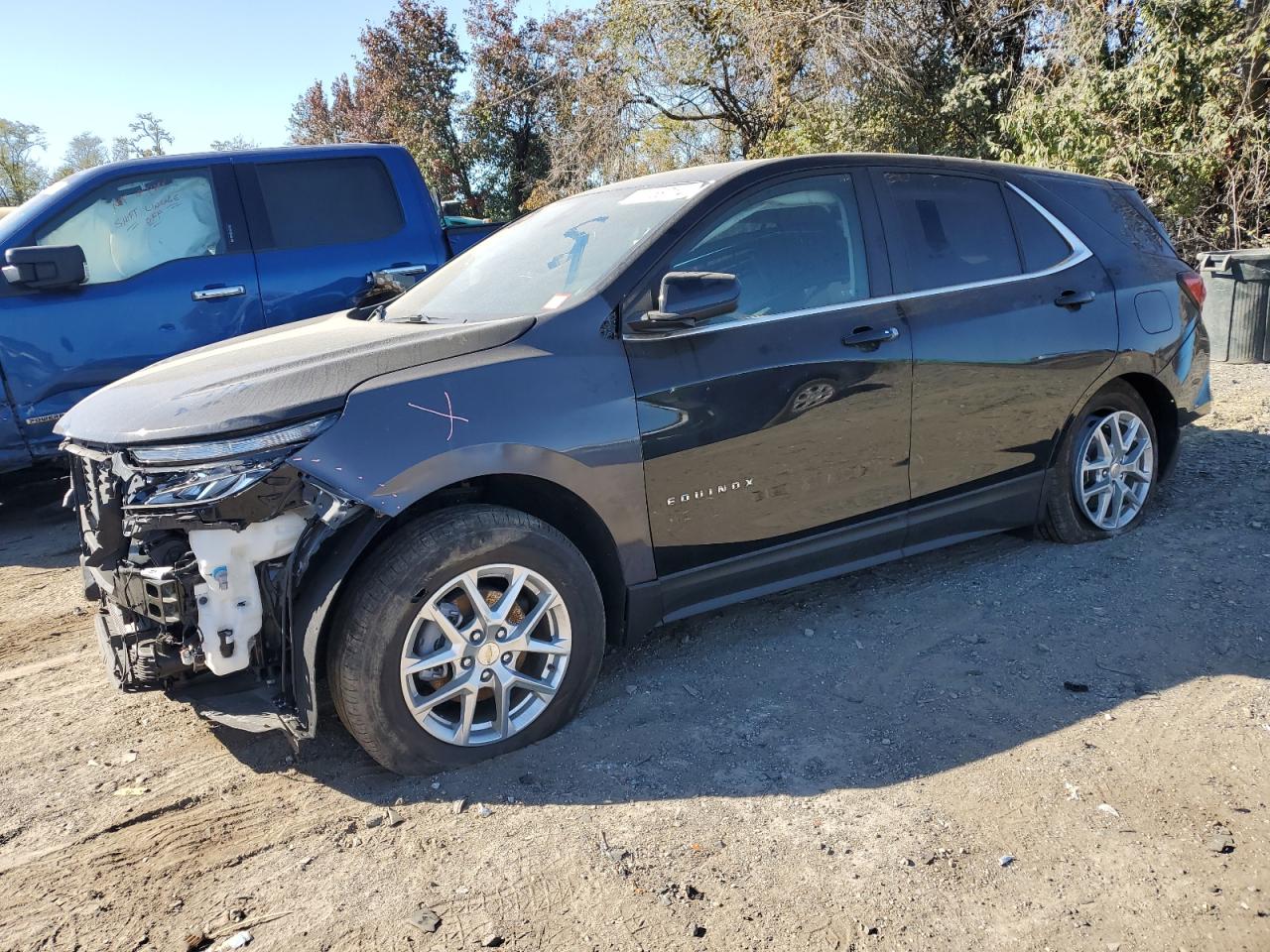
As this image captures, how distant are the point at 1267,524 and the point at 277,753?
15.5 ft

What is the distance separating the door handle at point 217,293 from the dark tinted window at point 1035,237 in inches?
173

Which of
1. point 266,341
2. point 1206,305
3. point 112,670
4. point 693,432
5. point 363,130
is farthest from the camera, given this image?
point 363,130

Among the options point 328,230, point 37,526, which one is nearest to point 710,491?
point 328,230

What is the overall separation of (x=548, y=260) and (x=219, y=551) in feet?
5.68

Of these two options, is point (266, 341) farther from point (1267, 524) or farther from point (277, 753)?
point (1267, 524)

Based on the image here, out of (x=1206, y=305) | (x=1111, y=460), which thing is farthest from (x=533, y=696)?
(x=1206, y=305)

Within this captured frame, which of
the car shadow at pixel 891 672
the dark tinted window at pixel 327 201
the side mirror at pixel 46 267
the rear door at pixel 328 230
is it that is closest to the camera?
the car shadow at pixel 891 672

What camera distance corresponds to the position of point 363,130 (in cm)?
2722

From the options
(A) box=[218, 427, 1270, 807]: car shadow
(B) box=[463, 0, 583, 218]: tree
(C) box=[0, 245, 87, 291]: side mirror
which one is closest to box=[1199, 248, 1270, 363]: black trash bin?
(A) box=[218, 427, 1270, 807]: car shadow

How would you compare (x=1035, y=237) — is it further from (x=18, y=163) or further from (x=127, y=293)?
(x=18, y=163)

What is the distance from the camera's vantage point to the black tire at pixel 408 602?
2.88 metres

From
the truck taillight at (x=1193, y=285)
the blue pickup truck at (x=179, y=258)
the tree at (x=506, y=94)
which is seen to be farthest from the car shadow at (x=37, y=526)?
the tree at (x=506, y=94)

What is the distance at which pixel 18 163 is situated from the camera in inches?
2030

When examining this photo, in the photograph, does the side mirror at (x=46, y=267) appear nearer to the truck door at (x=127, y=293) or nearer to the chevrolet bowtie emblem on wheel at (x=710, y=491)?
the truck door at (x=127, y=293)
